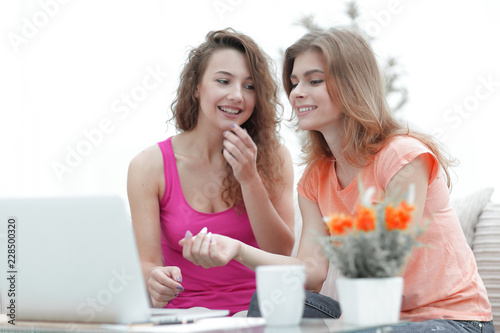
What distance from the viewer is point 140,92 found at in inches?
124

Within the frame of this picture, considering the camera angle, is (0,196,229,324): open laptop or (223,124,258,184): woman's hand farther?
(223,124,258,184): woman's hand

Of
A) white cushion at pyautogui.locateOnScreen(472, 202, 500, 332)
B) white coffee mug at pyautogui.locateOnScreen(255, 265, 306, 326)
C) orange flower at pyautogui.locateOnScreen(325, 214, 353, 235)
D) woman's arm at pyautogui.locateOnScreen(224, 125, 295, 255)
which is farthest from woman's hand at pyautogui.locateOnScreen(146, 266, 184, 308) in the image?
white cushion at pyautogui.locateOnScreen(472, 202, 500, 332)

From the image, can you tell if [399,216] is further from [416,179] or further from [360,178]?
[360,178]

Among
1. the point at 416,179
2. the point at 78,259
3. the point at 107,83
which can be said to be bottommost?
the point at 78,259

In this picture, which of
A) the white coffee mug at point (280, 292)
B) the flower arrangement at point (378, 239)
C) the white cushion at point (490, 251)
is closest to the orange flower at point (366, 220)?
the flower arrangement at point (378, 239)

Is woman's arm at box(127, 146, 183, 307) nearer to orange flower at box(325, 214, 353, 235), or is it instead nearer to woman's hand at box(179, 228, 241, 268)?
woman's hand at box(179, 228, 241, 268)

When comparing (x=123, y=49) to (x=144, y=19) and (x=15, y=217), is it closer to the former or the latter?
(x=144, y=19)

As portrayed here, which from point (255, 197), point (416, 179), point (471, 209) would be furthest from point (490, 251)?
point (255, 197)

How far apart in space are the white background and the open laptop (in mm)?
2243

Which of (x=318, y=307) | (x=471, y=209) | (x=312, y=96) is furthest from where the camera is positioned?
(x=471, y=209)

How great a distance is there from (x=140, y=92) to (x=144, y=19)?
73 cm

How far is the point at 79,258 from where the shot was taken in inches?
41.6

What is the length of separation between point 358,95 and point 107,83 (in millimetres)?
2222

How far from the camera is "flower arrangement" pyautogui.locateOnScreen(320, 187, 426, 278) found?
1.03 m
